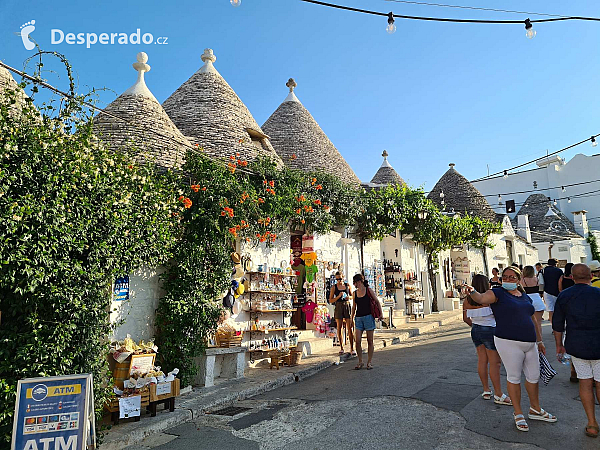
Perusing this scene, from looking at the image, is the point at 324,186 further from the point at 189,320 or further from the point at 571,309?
the point at 571,309

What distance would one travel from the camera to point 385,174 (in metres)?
23.2

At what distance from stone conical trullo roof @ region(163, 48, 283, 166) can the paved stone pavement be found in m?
6.58

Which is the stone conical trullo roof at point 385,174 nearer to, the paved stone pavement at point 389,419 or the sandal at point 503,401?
the paved stone pavement at point 389,419

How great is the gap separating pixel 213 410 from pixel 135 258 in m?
2.71

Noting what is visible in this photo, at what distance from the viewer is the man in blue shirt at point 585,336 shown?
4414 millimetres

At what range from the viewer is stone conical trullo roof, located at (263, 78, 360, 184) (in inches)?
589

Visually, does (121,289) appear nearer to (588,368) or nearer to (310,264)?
(310,264)

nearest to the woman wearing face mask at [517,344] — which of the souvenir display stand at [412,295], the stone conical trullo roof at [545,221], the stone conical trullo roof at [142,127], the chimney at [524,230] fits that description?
the stone conical trullo roof at [142,127]

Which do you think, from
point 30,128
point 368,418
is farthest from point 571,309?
point 30,128

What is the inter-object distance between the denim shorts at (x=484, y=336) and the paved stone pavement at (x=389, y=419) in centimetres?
79

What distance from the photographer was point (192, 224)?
7.96 metres

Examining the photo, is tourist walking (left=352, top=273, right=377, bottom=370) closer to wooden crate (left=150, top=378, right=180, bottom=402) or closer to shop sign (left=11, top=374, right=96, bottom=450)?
wooden crate (left=150, top=378, right=180, bottom=402)

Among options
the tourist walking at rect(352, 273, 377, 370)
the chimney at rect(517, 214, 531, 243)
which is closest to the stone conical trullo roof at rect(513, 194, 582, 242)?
the chimney at rect(517, 214, 531, 243)

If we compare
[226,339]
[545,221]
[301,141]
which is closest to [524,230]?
[545,221]
